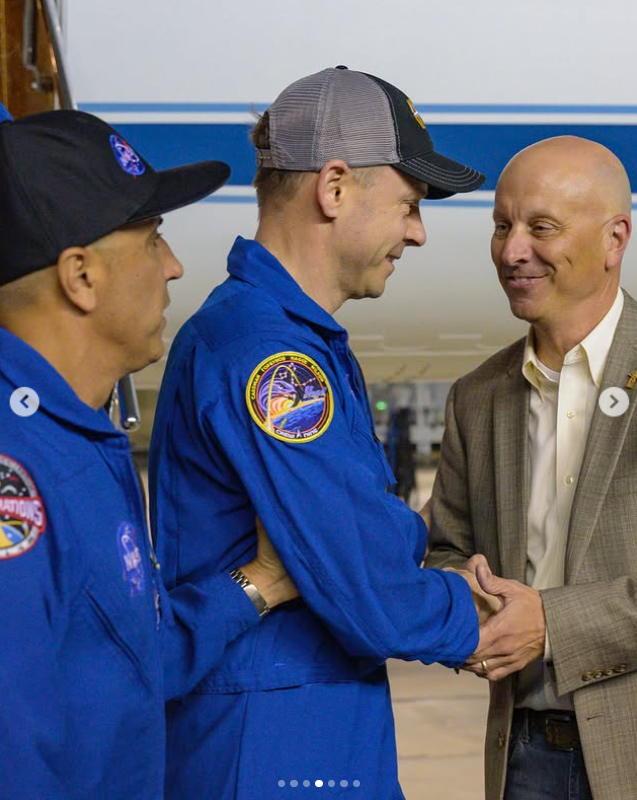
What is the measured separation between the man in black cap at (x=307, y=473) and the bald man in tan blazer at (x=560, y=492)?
167 millimetres

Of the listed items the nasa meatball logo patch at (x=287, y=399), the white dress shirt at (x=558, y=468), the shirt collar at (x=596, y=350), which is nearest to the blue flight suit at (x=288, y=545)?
the nasa meatball logo patch at (x=287, y=399)

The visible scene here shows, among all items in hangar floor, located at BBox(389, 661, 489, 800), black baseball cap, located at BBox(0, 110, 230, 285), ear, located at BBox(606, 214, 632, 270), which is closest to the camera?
black baseball cap, located at BBox(0, 110, 230, 285)

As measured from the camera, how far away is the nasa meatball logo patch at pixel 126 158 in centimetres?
114

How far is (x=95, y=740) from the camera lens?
103 centimetres

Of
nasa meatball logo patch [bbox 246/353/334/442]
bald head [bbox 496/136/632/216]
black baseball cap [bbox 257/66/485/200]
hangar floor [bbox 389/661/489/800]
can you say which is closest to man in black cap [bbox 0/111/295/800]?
nasa meatball logo patch [bbox 246/353/334/442]

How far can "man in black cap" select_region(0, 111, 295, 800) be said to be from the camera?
38.4 inches

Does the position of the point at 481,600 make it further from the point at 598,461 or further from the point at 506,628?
the point at 598,461

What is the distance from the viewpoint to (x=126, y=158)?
1.16 m

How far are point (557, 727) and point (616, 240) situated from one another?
0.66 meters

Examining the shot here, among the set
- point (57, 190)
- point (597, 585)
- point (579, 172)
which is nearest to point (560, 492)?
point (597, 585)

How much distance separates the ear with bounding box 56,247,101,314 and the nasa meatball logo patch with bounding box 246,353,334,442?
0.29 meters

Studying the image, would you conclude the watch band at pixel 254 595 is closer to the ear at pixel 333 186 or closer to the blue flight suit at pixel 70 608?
the blue flight suit at pixel 70 608

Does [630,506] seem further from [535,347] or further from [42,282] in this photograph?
[42,282]

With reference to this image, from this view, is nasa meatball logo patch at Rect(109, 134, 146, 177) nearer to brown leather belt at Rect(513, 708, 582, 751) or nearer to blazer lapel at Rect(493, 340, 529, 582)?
blazer lapel at Rect(493, 340, 529, 582)
